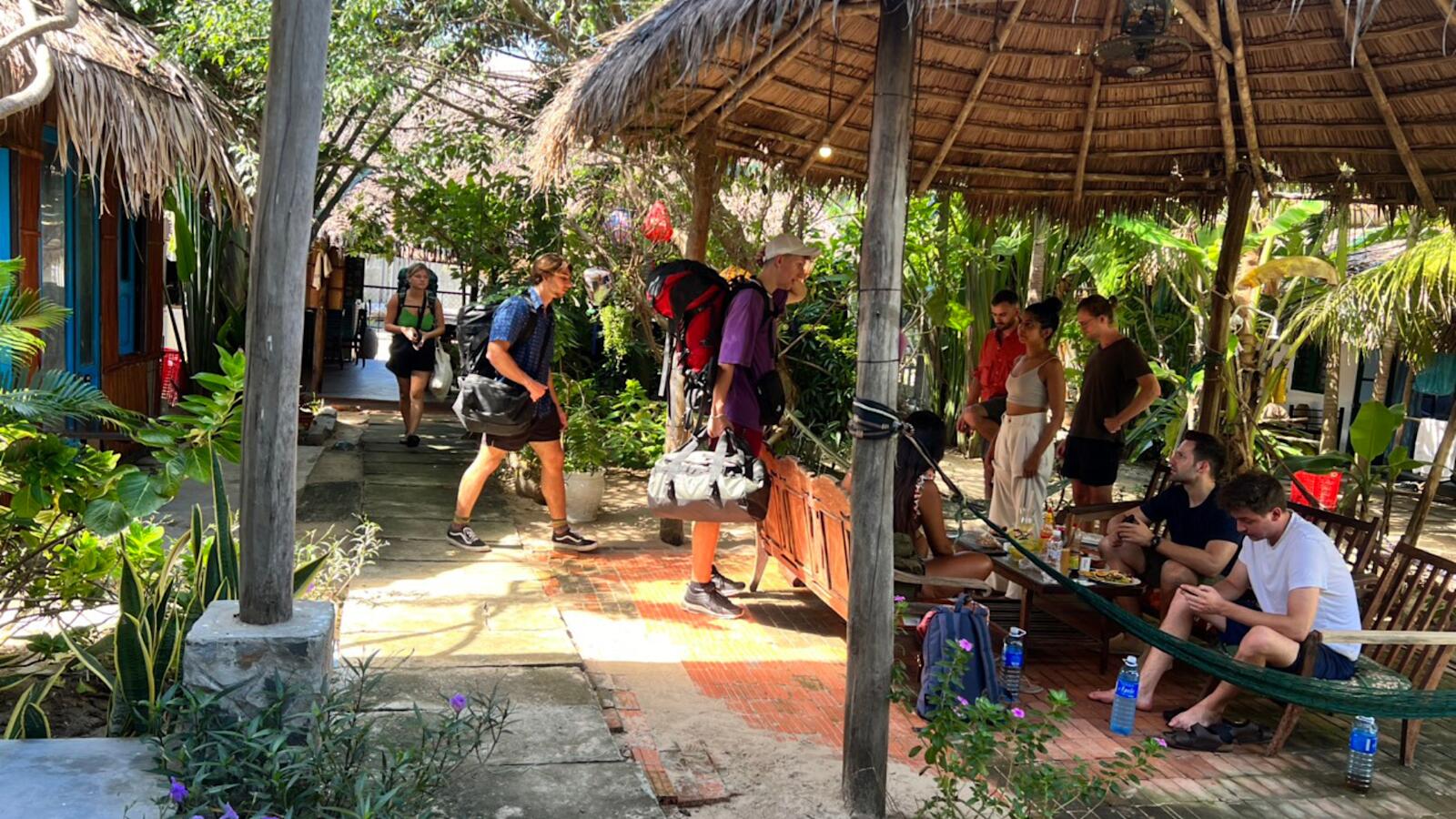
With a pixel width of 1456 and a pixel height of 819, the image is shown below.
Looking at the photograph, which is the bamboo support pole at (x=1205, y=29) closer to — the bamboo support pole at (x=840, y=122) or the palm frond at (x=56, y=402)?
the bamboo support pole at (x=840, y=122)

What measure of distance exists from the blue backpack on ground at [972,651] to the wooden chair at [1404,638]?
47.1 inches

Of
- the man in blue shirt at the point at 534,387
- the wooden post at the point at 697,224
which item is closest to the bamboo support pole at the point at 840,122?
the wooden post at the point at 697,224

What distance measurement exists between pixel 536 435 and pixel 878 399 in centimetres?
341

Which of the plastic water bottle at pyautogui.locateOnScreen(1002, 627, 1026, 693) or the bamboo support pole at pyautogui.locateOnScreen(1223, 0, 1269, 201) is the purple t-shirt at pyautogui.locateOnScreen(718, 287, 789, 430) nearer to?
the plastic water bottle at pyautogui.locateOnScreen(1002, 627, 1026, 693)

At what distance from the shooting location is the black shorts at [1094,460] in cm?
700

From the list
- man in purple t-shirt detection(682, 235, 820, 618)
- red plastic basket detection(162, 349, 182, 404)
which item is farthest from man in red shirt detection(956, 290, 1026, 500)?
red plastic basket detection(162, 349, 182, 404)

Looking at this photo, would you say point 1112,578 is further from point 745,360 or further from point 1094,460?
point 745,360

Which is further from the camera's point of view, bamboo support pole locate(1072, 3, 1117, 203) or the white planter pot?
the white planter pot

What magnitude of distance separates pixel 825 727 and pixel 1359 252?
11.4 meters

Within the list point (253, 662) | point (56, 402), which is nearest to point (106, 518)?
point (56, 402)

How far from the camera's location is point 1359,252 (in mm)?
13094

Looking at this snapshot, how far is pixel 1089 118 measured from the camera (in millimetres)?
6684

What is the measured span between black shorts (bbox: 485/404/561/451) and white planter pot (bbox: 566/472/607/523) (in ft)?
3.08

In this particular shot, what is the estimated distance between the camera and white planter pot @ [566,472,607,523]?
7.66 metres
